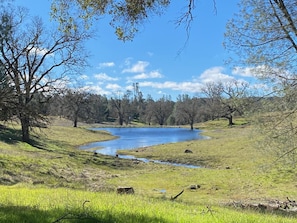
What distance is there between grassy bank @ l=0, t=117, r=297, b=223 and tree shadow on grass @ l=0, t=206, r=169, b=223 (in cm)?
2

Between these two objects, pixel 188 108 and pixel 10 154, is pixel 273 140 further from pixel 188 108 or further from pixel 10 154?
pixel 188 108

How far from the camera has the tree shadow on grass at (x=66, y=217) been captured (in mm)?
5211

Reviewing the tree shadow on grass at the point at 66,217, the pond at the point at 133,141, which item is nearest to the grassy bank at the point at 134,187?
the tree shadow on grass at the point at 66,217

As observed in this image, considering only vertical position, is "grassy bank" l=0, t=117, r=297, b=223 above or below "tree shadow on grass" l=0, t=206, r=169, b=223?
below

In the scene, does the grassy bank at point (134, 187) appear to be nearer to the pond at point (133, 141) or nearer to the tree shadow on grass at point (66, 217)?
the tree shadow on grass at point (66, 217)

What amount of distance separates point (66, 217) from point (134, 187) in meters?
13.1

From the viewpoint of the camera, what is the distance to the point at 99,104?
471 feet

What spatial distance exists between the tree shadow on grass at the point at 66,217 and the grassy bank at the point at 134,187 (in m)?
0.02

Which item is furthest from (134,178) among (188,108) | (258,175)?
(188,108)

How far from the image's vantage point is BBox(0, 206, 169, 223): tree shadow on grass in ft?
17.1

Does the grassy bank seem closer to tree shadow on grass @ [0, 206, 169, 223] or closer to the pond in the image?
tree shadow on grass @ [0, 206, 169, 223]

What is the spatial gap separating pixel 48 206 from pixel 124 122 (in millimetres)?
135840

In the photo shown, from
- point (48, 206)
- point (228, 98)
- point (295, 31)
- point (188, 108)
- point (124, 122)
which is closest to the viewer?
point (48, 206)

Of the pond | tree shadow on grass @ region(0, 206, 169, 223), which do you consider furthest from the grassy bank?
the pond
